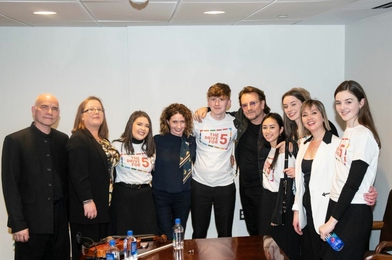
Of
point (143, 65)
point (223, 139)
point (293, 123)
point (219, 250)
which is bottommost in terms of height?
point (219, 250)

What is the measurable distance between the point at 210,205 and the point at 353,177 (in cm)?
175

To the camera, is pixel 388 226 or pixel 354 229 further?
pixel 388 226

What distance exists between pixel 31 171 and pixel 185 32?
2402 millimetres

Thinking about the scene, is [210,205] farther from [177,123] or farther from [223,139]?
[177,123]

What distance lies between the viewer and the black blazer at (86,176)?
4098 mm

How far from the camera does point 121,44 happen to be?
551cm

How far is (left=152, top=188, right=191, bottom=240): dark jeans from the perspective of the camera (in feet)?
15.2

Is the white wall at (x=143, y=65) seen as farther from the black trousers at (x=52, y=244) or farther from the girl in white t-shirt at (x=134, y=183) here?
the black trousers at (x=52, y=244)

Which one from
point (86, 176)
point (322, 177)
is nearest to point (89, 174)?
point (86, 176)

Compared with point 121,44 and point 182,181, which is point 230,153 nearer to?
point 182,181

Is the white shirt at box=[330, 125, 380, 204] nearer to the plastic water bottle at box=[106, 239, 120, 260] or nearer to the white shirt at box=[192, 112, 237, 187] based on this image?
the white shirt at box=[192, 112, 237, 187]

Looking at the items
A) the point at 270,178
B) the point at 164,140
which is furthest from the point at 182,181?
the point at 270,178

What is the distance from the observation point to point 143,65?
548 cm

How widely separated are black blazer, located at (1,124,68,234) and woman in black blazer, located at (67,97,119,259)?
20 centimetres
